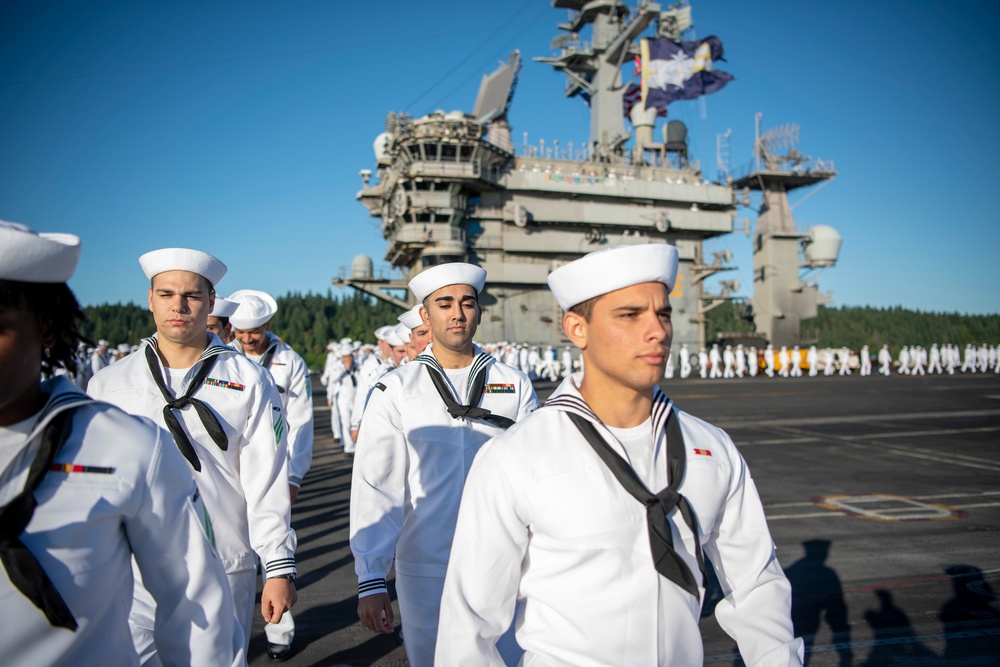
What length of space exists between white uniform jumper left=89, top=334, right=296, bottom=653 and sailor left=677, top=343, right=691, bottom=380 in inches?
1670

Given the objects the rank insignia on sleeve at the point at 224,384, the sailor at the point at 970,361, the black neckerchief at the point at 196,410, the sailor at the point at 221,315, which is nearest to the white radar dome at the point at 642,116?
the sailor at the point at 970,361

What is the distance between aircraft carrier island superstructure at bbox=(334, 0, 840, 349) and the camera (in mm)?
36784

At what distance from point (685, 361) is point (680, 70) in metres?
19.7

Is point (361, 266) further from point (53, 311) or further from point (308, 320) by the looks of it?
point (308, 320)

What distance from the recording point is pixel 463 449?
359 centimetres

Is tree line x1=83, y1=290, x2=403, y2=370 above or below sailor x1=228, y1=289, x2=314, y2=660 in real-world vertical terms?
above

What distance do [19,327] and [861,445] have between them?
47.9 ft

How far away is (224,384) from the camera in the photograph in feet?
11.0

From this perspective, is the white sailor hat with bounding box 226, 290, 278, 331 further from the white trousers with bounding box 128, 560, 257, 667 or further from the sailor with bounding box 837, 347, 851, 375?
the sailor with bounding box 837, 347, 851, 375

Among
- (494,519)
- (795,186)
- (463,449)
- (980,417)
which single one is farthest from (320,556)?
(795,186)

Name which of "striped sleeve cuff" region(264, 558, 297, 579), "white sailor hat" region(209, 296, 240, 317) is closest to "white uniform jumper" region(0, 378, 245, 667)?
"striped sleeve cuff" region(264, 558, 297, 579)

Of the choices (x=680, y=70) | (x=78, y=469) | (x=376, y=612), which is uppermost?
(x=680, y=70)

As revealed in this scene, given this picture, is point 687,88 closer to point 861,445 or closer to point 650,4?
point 650,4

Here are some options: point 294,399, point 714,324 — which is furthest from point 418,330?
point 714,324
